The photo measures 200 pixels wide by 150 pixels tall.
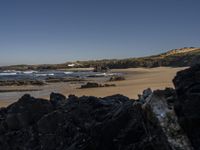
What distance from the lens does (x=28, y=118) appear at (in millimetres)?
9445

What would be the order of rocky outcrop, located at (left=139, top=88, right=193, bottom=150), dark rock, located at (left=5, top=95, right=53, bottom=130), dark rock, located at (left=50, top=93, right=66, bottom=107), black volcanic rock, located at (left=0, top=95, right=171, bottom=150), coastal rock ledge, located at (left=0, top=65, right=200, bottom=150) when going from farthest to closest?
dark rock, located at (left=50, top=93, right=66, bottom=107) < dark rock, located at (left=5, top=95, right=53, bottom=130) < black volcanic rock, located at (left=0, top=95, right=171, bottom=150) < coastal rock ledge, located at (left=0, top=65, right=200, bottom=150) < rocky outcrop, located at (left=139, top=88, right=193, bottom=150)

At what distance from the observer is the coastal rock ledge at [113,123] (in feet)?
17.1

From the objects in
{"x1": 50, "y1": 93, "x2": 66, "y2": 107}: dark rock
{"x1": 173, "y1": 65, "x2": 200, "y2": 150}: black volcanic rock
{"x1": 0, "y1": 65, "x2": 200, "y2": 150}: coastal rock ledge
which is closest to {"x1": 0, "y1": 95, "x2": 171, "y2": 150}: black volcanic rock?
{"x1": 0, "y1": 65, "x2": 200, "y2": 150}: coastal rock ledge

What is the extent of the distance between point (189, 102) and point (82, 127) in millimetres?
3225

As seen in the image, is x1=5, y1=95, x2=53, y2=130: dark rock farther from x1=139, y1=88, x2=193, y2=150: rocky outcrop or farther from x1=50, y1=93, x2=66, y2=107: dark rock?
x1=139, y1=88, x2=193, y2=150: rocky outcrop

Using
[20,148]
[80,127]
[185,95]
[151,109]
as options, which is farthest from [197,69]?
[20,148]

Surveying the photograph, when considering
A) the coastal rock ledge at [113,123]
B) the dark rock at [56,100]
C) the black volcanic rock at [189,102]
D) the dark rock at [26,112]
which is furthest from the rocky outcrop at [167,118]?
the dark rock at [56,100]

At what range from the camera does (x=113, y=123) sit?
704 cm

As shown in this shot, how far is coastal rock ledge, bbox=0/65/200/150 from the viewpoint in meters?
5.20

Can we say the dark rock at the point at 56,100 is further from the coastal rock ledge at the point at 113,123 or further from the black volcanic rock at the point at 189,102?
the black volcanic rock at the point at 189,102

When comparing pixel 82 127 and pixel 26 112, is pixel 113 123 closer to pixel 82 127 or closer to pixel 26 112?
pixel 82 127

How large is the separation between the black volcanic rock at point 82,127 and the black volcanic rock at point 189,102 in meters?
0.49

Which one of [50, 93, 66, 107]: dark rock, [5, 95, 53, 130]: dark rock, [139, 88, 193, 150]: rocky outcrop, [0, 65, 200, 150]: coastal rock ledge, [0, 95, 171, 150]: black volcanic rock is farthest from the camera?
[50, 93, 66, 107]: dark rock

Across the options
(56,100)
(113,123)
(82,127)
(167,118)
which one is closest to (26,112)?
(56,100)
